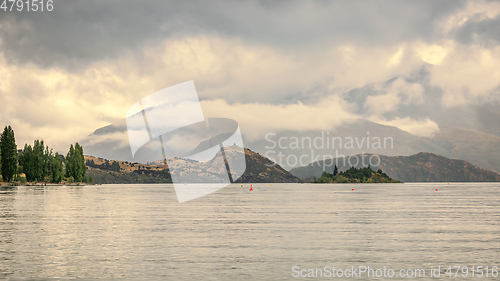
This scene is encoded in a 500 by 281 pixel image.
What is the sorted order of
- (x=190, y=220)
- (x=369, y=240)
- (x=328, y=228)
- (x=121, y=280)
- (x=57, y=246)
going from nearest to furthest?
(x=121, y=280) < (x=57, y=246) < (x=369, y=240) < (x=328, y=228) < (x=190, y=220)

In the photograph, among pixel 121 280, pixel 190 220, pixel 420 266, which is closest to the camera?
pixel 121 280

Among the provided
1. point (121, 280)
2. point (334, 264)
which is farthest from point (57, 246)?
point (334, 264)

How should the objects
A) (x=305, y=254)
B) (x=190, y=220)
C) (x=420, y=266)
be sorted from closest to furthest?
(x=420, y=266) → (x=305, y=254) → (x=190, y=220)

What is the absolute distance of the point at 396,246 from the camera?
44.5 meters

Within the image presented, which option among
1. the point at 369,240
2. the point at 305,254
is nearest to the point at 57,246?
the point at 305,254

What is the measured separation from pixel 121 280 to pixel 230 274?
23.1 feet

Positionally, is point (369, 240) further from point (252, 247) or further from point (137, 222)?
point (137, 222)

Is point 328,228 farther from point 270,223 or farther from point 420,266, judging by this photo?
point 420,266

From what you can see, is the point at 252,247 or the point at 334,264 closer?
the point at 334,264

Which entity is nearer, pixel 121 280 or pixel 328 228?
pixel 121 280

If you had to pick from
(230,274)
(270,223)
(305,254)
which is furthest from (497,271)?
(270,223)

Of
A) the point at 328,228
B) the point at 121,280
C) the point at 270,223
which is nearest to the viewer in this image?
the point at 121,280

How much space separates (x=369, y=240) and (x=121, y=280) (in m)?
27.7

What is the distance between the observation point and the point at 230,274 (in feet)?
104
